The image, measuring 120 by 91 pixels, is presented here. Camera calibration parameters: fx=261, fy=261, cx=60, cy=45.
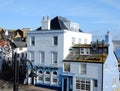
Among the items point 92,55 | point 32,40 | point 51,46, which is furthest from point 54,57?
point 92,55

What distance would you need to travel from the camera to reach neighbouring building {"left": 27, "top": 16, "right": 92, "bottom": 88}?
37844 millimetres

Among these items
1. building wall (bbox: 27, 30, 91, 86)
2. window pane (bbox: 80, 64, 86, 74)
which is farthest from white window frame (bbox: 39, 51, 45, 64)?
window pane (bbox: 80, 64, 86, 74)

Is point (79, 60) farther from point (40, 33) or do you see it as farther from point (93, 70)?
point (40, 33)

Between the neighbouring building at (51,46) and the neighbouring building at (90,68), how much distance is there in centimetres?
120

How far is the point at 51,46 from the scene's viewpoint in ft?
126

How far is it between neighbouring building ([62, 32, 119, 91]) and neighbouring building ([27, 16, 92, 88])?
1.20 m

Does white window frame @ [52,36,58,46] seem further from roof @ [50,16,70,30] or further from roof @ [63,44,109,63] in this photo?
roof @ [63,44,109,63]

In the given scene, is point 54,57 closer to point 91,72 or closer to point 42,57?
point 42,57

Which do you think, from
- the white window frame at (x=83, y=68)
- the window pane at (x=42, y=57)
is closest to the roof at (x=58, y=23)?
the window pane at (x=42, y=57)

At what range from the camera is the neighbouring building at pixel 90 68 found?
3462cm

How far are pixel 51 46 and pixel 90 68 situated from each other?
6978 mm

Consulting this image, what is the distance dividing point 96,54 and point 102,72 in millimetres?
3434

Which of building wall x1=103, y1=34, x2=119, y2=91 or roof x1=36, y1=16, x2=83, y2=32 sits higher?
roof x1=36, y1=16, x2=83, y2=32

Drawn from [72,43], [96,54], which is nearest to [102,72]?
[96,54]
